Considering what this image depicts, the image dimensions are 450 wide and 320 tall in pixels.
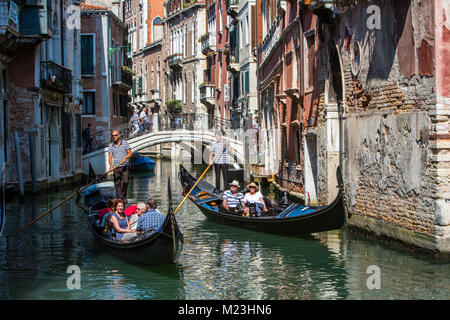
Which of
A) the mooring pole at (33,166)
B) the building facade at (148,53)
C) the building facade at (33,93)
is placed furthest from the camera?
the building facade at (148,53)

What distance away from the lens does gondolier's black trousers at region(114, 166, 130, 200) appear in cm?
1144

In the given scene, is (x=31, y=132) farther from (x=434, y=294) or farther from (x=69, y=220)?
(x=434, y=294)

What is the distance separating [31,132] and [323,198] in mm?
7562

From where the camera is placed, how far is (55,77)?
17750 millimetres

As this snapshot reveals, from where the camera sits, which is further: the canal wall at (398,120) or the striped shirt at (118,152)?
the striped shirt at (118,152)

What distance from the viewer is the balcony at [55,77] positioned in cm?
1691

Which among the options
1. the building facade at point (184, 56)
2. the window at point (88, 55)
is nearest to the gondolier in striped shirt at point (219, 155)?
the window at point (88, 55)

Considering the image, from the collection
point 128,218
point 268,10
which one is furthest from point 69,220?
point 268,10

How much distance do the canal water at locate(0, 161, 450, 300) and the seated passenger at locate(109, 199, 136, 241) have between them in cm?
30

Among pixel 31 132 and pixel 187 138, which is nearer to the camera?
pixel 31 132

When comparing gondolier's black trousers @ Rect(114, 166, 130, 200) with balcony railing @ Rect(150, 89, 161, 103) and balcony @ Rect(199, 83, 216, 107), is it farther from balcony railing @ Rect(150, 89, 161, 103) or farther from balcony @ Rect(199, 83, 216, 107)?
balcony railing @ Rect(150, 89, 161, 103)

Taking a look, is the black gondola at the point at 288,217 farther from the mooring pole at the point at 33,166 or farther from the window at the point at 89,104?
the window at the point at 89,104

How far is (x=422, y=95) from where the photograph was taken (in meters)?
7.76

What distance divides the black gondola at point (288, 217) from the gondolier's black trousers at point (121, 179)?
1285mm
